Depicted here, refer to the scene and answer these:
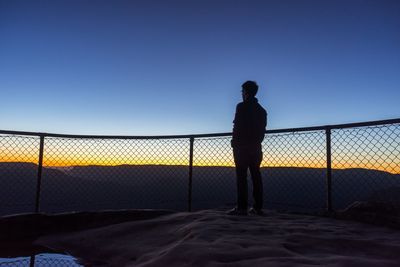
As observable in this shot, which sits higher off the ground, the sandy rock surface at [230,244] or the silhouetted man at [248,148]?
the silhouetted man at [248,148]

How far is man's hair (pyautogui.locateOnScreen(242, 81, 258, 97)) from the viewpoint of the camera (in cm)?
520

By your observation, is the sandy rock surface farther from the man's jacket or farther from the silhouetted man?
the man's jacket

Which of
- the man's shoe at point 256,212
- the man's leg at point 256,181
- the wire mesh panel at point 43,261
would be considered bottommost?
the wire mesh panel at point 43,261

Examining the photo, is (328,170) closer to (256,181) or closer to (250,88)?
(256,181)

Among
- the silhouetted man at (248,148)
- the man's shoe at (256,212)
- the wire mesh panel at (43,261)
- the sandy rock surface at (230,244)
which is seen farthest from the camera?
the silhouetted man at (248,148)

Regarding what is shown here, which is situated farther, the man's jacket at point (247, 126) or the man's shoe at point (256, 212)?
the man's jacket at point (247, 126)

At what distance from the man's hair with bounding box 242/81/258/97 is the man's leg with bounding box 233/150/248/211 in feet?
3.04

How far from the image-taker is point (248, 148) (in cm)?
499

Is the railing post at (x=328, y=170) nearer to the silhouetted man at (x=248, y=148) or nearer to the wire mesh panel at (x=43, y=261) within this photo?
the silhouetted man at (x=248, y=148)

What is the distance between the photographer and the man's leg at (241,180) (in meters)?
4.94

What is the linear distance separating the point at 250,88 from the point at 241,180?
137 centimetres

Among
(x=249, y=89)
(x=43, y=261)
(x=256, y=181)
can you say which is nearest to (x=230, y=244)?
(x=43, y=261)

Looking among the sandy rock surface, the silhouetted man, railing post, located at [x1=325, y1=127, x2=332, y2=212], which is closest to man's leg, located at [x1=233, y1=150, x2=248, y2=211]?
the silhouetted man

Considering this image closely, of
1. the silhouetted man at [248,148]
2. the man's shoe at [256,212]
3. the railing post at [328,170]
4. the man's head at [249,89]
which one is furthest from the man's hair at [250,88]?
the man's shoe at [256,212]
